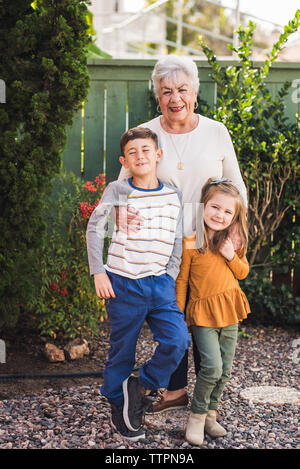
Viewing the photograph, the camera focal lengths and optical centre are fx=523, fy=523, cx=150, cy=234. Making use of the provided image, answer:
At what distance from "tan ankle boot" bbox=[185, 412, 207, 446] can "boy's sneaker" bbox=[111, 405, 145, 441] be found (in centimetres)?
21

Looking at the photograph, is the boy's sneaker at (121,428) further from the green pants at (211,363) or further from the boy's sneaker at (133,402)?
the green pants at (211,363)

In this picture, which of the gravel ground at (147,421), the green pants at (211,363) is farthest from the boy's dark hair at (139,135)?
the gravel ground at (147,421)

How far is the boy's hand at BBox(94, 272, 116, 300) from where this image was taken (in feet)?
7.48

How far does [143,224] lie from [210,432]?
1035mm

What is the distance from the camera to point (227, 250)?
241 cm

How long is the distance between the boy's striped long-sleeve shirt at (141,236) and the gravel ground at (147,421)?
763 mm

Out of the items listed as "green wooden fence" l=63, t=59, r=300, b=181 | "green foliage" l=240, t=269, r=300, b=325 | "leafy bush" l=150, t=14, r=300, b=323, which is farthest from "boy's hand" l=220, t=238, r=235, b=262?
"green wooden fence" l=63, t=59, r=300, b=181

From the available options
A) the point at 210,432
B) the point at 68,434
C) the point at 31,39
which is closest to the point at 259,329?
the point at 210,432

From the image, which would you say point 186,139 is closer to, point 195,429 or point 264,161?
point 195,429

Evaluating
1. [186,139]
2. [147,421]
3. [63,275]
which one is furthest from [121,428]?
[186,139]

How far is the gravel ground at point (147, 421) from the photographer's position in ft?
7.75

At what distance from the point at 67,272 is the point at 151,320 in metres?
1.19

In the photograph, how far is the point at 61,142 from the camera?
3.05 meters

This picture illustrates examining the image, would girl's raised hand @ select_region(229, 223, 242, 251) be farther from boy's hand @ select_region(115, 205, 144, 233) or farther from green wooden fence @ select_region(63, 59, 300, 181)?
green wooden fence @ select_region(63, 59, 300, 181)
